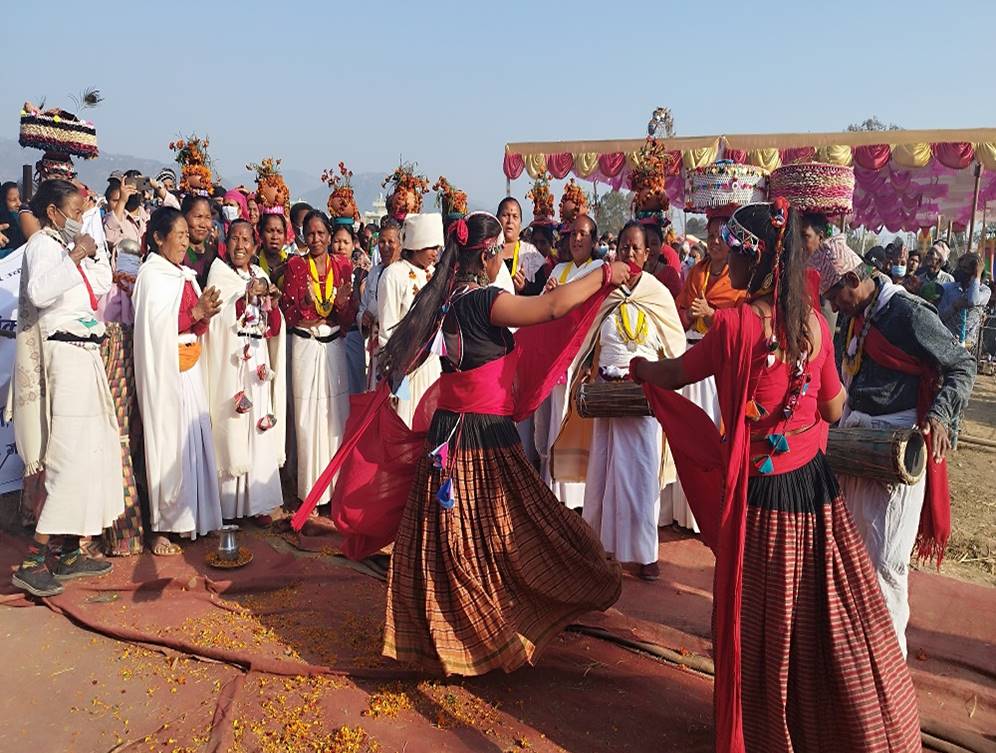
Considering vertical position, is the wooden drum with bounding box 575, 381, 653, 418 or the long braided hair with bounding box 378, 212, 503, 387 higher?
the long braided hair with bounding box 378, 212, 503, 387

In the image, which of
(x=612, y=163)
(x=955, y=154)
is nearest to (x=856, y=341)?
(x=955, y=154)

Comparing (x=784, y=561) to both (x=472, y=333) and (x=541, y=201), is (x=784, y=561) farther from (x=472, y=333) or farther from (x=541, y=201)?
(x=541, y=201)

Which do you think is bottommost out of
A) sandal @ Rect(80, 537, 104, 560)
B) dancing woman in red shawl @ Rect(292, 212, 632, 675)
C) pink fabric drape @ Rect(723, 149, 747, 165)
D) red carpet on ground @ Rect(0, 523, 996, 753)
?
red carpet on ground @ Rect(0, 523, 996, 753)

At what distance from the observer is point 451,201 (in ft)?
22.1

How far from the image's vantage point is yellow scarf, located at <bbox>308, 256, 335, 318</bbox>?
601 cm

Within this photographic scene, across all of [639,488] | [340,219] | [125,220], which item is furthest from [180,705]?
[125,220]

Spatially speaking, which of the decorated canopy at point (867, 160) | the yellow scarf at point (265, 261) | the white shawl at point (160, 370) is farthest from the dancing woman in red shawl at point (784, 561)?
the decorated canopy at point (867, 160)

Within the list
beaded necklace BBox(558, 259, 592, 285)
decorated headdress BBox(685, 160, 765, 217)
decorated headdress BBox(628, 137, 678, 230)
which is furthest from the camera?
decorated headdress BBox(628, 137, 678, 230)

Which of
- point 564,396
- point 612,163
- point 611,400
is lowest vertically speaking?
point 564,396

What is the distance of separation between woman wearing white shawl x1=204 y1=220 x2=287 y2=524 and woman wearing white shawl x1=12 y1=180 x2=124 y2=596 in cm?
108

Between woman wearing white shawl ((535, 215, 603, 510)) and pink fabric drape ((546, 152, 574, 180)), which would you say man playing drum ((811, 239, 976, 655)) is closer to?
woman wearing white shawl ((535, 215, 603, 510))

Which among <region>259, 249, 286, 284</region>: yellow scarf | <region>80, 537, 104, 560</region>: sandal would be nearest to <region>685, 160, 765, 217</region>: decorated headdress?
<region>259, 249, 286, 284</region>: yellow scarf

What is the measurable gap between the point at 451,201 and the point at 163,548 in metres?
3.61

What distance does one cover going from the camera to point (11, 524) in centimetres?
568
